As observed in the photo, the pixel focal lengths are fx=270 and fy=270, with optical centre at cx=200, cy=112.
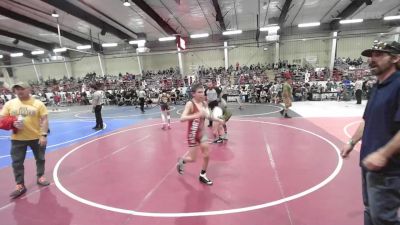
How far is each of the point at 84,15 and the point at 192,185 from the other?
1929cm

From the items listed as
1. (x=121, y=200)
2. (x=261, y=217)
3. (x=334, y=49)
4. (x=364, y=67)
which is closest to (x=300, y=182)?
(x=261, y=217)

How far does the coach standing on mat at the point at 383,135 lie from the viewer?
2.16 m

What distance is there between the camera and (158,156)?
700cm

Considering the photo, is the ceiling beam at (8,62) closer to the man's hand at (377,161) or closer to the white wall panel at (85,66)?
the white wall panel at (85,66)

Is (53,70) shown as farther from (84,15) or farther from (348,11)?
(348,11)

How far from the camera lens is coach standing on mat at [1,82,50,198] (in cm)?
486

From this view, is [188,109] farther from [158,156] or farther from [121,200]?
[158,156]

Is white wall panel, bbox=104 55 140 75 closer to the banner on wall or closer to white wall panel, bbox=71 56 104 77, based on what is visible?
white wall panel, bbox=71 56 104 77

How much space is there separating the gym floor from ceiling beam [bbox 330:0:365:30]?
15497 mm

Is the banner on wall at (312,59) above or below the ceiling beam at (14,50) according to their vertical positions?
below

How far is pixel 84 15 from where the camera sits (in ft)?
65.9

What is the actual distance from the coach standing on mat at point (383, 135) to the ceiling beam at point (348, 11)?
2067 centimetres

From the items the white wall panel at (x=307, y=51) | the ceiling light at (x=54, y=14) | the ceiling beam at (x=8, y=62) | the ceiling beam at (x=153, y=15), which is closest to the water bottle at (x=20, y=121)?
the ceiling beam at (x=153, y=15)

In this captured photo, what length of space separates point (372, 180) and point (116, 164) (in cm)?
549
